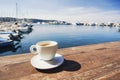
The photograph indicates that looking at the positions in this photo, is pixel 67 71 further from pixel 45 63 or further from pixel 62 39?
pixel 62 39

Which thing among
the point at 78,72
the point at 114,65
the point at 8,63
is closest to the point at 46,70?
the point at 78,72

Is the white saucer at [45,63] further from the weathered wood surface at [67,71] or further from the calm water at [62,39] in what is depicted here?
the calm water at [62,39]

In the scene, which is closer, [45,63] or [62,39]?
[45,63]

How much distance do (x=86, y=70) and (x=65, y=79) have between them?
168 mm

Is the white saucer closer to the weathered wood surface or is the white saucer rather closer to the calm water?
the weathered wood surface

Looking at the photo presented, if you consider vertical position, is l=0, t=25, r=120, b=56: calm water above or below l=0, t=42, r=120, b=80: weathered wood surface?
below

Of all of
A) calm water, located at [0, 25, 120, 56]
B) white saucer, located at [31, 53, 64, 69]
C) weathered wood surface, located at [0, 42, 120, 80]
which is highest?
white saucer, located at [31, 53, 64, 69]

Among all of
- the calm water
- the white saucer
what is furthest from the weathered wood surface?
the calm water

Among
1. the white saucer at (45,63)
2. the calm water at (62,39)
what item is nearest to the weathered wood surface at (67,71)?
the white saucer at (45,63)

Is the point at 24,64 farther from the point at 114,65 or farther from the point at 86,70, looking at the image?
the point at 114,65

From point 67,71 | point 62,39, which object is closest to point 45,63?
point 67,71

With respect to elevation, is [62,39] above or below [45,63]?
below

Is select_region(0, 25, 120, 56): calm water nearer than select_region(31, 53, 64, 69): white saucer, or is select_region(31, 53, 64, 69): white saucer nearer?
select_region(31, 53, 64, 69): white saucer

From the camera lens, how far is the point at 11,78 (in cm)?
61
